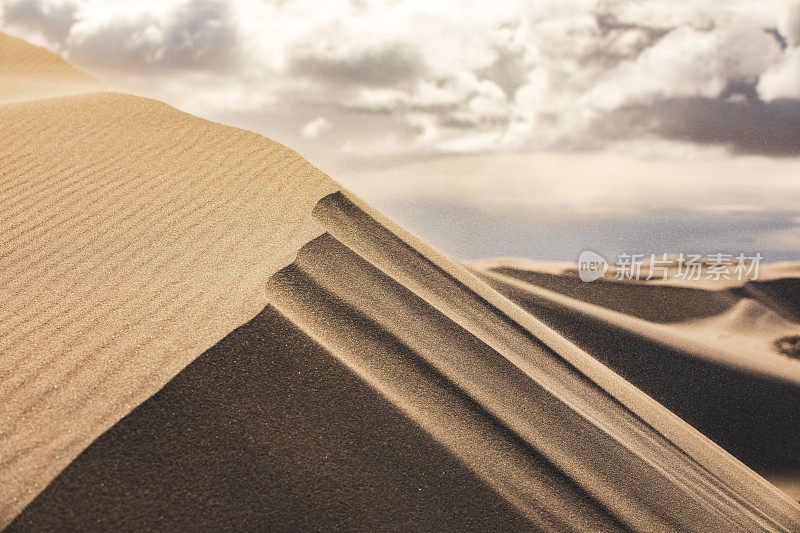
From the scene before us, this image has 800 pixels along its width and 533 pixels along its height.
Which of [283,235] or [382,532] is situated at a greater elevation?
[283,235]

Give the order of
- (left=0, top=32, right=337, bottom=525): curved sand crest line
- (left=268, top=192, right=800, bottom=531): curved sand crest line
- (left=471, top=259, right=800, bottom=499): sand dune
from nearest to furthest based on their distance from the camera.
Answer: (left=0, top=32, right=337, bottom=525): curved sand crest line < (left=268, top=192, right=800, bottom=531): curved sand crest line < (left=471, top=259, right=800, bottom=499): sand dune

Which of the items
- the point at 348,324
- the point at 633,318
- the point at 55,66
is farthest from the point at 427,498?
the point at 55,66

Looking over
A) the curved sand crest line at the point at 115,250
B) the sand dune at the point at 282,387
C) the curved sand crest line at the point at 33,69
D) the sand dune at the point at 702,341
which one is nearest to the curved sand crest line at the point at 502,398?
the sand dune at the point at 282,387

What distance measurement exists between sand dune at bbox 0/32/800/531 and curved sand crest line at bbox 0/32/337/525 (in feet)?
0.06

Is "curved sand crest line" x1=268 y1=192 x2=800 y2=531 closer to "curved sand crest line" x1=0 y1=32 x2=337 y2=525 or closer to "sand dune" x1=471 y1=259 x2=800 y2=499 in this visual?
"curved sand crest line" x1=0 y1=32 x2=337 y2=525

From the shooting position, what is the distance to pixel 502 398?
315cm

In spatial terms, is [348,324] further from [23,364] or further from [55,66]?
[55,66]

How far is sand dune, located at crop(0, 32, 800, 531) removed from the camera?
7.15ft

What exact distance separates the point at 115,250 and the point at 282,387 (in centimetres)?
194

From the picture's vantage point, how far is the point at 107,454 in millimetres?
2137

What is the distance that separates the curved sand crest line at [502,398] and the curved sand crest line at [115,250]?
40 centimetres

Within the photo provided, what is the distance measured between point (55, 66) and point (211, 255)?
12.9 metres

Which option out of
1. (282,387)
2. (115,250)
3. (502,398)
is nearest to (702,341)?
A: (502,398)

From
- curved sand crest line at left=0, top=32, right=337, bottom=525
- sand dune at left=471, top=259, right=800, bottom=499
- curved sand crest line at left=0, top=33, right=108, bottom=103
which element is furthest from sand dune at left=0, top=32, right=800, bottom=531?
curved sand crest line at left=0, top=33, right=108, bottom=103
